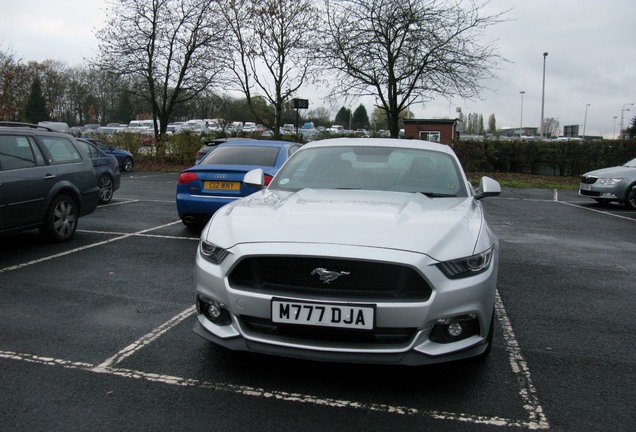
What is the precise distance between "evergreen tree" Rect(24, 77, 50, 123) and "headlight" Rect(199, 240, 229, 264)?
215 ft

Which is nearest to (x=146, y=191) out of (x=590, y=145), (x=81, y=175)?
(x=81, y=175)

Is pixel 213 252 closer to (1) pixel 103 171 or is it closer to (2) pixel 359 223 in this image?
(2) pixel 359 223

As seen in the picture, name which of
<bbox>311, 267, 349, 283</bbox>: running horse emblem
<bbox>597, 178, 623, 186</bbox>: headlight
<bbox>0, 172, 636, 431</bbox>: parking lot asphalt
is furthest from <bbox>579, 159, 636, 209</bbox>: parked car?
<bbox>311, 267, 349, 283</bbox>: running horse emblem

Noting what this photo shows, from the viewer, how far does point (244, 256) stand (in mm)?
3119

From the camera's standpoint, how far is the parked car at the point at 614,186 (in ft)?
46.4

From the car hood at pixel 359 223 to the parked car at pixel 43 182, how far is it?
4120 mm

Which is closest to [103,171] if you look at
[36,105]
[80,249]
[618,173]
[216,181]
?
[216,181]

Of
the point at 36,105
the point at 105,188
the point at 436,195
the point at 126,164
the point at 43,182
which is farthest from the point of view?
the point at 36,105

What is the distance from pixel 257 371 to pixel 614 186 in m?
13.7

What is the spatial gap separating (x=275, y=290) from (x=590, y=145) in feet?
76.9

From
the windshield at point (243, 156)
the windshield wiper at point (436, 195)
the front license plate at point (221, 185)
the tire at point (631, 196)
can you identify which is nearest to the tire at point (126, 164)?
the windshield at point (243, 156)

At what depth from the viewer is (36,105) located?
62.6 m

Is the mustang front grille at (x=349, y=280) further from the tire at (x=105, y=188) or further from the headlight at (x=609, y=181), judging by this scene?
the headlight at (x=609, y=181)

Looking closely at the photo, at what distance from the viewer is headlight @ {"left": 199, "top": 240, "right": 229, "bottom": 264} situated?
329cm
